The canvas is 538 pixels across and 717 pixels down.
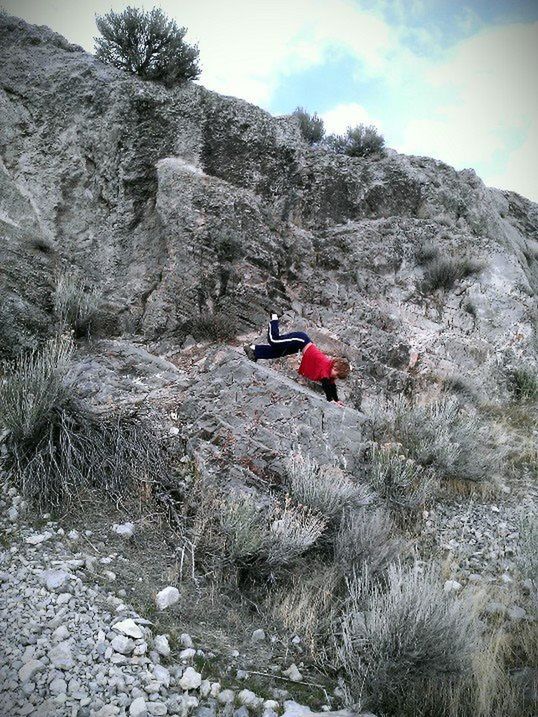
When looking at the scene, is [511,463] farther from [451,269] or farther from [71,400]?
[71,400]

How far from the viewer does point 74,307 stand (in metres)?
6.47

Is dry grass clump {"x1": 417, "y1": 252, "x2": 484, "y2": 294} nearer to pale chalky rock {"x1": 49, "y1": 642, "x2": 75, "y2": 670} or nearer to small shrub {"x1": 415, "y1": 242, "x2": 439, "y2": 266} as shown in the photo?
small shrub {"x1": 415, "y1": 242, "x2": 439, "y2": 266}

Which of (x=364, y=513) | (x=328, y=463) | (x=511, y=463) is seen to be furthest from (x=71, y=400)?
(x=511, y=463)

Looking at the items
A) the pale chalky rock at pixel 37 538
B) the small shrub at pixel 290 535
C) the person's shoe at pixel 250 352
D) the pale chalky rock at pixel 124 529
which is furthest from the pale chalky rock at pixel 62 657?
the person's shoe at pixel 250 352

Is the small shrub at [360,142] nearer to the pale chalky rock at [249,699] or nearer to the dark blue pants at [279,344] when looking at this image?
the dark blue pants at [279,344]

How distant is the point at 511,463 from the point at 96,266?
21.8 ft

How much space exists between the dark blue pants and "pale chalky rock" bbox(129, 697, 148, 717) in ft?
14.8

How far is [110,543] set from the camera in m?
3.66

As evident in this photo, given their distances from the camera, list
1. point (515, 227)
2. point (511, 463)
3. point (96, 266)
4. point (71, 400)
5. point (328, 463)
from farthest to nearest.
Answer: point (515, 227)
point (96, 266)
point (511, 463)
point (328, 463)
point (71, 400)

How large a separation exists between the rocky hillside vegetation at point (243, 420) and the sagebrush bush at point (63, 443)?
0.02m

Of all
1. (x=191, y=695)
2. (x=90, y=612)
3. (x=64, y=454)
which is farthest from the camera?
(x=64, y=454)

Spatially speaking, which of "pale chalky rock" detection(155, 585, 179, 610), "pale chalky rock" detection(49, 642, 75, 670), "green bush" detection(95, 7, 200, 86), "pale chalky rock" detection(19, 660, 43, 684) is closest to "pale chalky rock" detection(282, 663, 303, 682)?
"pale chalky rock" detection(155, 585, 179, 610)

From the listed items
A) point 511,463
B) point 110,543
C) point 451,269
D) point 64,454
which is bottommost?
point 110,543

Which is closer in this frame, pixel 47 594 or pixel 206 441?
pixel 47 594
